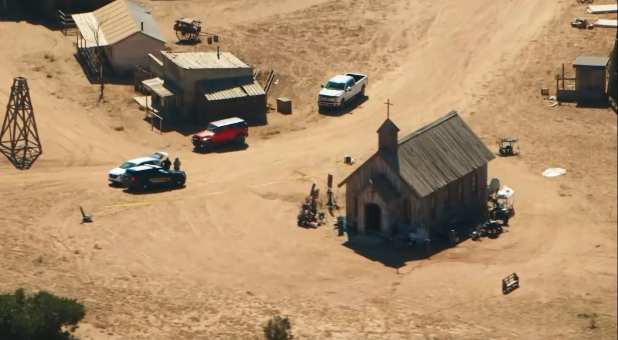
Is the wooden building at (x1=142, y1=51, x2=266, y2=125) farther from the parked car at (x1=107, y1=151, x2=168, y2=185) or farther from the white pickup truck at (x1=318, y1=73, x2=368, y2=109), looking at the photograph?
the parked car at (x1=107, y1=151, x2=168, y2=185)

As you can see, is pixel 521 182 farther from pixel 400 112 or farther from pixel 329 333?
pixel 329 333

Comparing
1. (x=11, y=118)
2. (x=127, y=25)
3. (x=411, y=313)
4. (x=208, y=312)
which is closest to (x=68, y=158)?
(x=11, y=118)

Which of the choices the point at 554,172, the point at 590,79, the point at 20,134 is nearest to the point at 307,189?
the point at 554,172

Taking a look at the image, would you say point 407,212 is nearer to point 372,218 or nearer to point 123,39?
point 372,218

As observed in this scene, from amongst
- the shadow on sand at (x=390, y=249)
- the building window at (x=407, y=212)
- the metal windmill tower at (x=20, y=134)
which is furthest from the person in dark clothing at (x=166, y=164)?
the building window at (x=407, y=212)

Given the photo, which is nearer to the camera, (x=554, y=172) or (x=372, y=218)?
(x=372, y=218)

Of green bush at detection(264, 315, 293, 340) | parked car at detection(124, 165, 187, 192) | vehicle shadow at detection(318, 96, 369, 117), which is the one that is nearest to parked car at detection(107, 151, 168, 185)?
parked car at detection(124, 165, 187, 192)

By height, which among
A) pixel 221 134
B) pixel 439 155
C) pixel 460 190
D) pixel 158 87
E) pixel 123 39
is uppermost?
pixel 123 39
